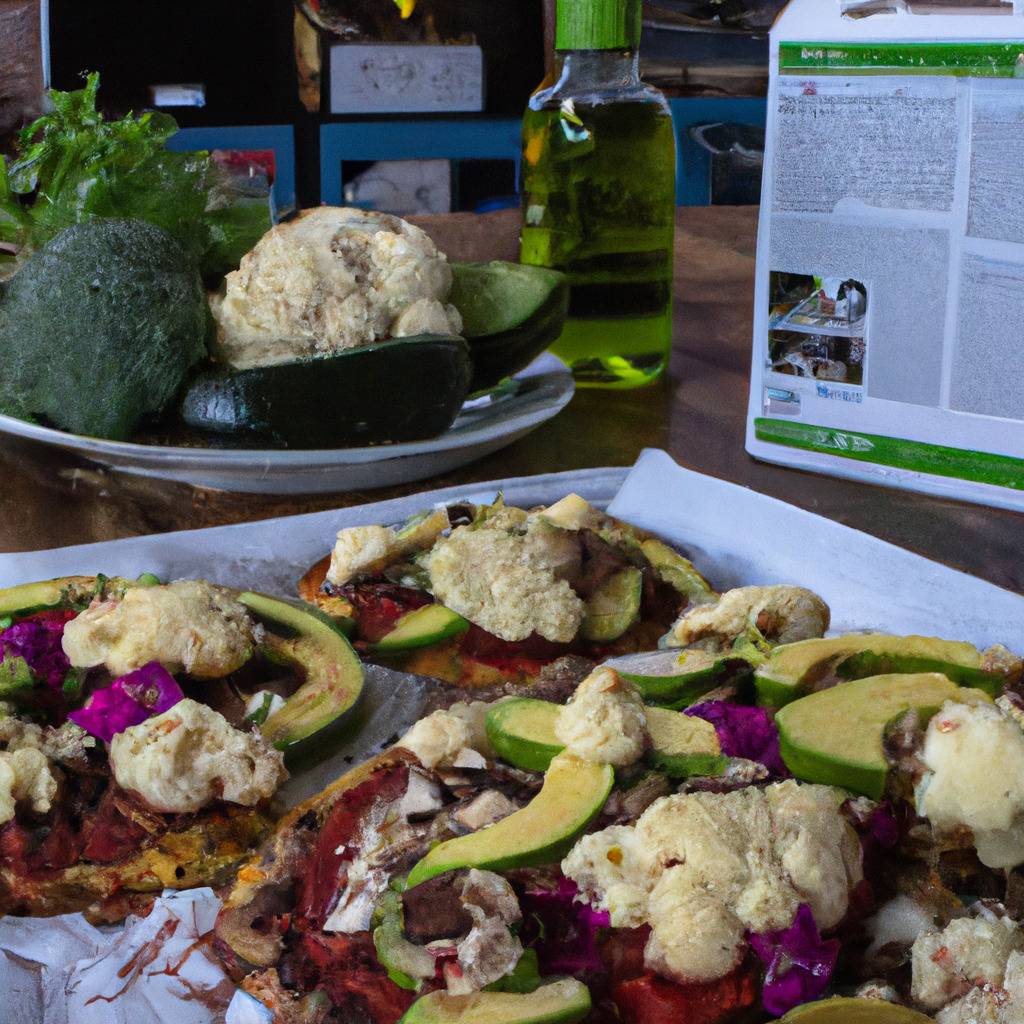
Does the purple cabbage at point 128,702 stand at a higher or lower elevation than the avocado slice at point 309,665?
higher

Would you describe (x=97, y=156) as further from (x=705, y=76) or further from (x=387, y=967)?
(x=705, y=76)

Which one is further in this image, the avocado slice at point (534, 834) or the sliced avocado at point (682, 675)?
the sliced avocado at point (682, 675)

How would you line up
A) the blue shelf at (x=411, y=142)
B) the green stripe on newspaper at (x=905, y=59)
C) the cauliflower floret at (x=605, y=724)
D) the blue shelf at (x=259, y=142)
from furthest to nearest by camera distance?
the blue shelf at (x=411, y=142), the blue shelf at (x=259, y=142), the green stripe on newspaper at (x=905, y=59), the cauliflower floret at (x=605, y=724)

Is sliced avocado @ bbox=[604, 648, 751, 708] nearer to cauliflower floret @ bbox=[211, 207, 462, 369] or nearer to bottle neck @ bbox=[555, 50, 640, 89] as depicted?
cauliflower floret @ bbox=[211, 207, 462, 369]

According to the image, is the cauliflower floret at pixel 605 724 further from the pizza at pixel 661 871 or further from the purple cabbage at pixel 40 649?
the purple cabbage at pixel 40 649

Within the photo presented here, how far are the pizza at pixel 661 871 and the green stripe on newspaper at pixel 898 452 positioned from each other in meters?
0.43

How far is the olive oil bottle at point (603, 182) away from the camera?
112cm

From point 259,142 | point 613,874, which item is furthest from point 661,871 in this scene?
point 259,142

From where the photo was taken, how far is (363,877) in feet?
1.57

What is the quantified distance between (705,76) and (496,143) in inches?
20.2

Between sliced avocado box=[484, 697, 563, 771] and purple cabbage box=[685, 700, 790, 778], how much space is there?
0.06 m

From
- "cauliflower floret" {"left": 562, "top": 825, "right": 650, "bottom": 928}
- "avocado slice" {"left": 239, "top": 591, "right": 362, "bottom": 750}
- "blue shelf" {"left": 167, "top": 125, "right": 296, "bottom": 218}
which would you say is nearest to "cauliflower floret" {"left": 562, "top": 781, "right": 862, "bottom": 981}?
"cauliflower floret" {"left": 562, "top": 825, "right": 650, "bottom": 928}

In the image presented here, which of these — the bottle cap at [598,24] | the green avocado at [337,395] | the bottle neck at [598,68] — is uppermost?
the bottle cap at [598,24]

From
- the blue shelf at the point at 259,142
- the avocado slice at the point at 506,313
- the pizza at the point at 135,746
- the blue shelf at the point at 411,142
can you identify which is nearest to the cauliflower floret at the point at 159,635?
the pizza at the point at 135,746
